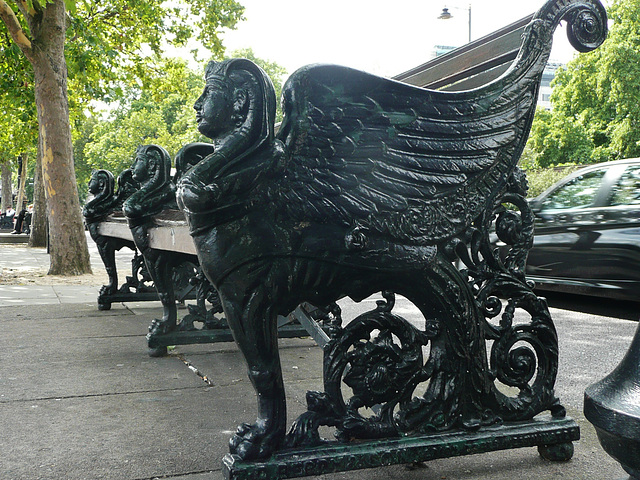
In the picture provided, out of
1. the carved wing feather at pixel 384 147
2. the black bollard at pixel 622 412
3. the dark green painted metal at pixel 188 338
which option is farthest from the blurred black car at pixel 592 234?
the black bollard at pixel 622 412

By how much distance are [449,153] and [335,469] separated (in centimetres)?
103

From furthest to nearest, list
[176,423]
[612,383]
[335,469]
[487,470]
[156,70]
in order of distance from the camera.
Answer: [156,70] → [176,423] → [487,470] → [335,469] → [612,383]

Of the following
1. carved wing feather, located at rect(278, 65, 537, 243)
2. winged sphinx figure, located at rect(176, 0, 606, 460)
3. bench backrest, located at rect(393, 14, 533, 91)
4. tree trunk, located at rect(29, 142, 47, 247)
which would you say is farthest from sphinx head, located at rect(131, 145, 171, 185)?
tree trunk, located at rect(29, 142, 47, 247)

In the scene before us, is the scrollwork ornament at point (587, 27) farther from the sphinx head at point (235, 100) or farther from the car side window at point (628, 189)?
the car side window at point (628, 189)

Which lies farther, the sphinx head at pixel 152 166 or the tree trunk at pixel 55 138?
the tree trunk at pixel 55 138

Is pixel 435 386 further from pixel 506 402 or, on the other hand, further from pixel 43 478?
pixel 43 478

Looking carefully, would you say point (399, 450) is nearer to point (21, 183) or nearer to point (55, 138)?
point (55, 138)

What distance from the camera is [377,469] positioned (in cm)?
218

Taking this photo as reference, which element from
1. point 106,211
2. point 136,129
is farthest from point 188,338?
point 136,129

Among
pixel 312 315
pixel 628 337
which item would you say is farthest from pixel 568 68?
pixel 312 315

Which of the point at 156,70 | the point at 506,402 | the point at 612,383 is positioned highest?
the point at 156,70

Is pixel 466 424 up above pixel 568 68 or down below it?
below

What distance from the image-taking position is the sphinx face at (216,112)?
6.33 feet

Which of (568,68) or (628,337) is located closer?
(628,337)
